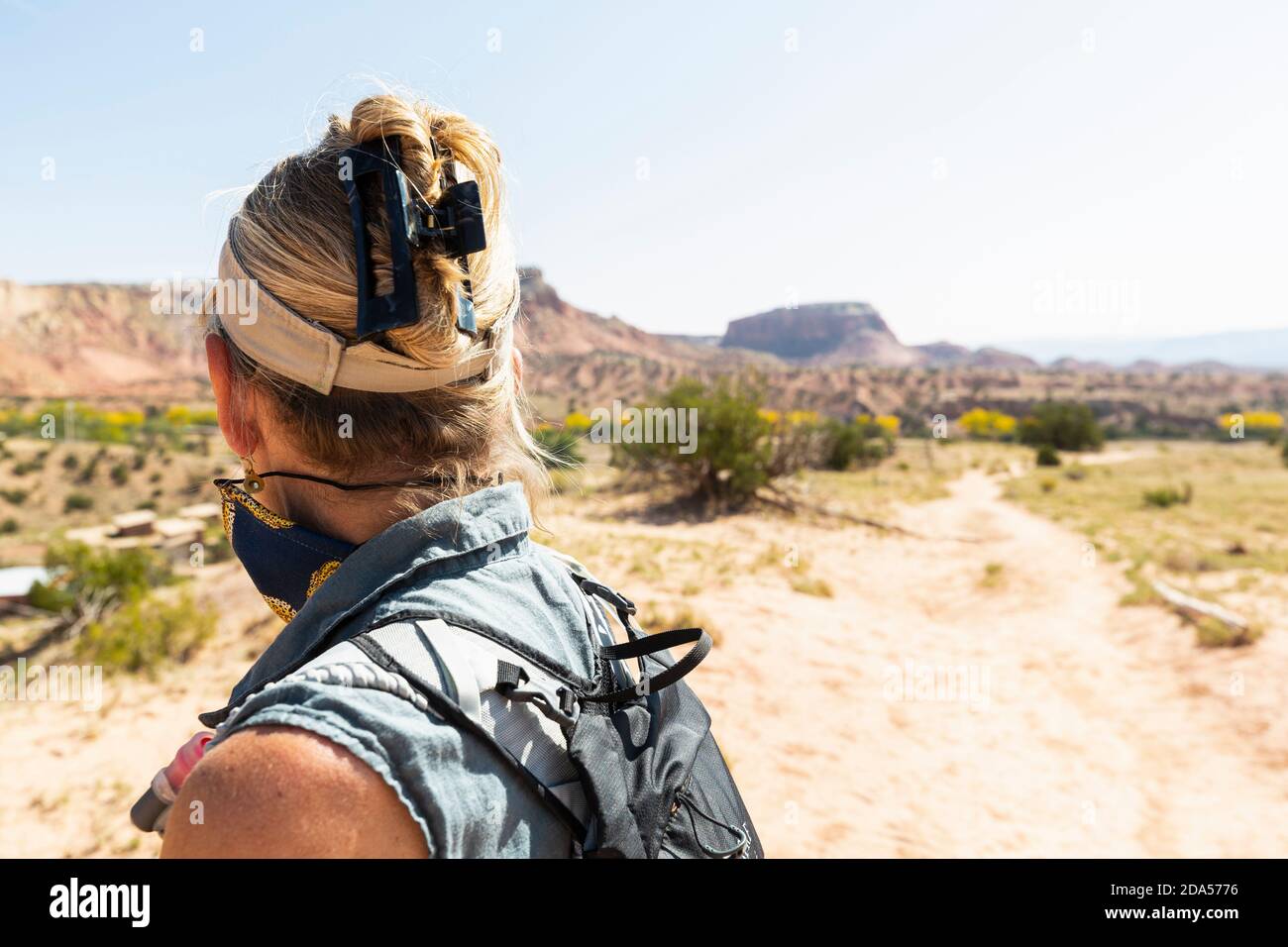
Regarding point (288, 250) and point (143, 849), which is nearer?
point (288, 250)

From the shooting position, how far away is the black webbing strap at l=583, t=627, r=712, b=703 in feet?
3.45

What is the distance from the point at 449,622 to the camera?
37.2 inches

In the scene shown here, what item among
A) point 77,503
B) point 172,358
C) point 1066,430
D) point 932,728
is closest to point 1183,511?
point 932,728

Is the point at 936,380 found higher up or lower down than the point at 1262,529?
higher up

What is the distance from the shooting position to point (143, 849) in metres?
4.76

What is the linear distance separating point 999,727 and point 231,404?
7125 mm

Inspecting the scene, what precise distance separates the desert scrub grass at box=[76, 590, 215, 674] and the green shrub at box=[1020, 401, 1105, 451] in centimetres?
4216

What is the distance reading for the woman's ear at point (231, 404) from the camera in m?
1.19

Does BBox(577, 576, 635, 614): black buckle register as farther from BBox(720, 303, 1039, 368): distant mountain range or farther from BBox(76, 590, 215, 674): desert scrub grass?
BBox(720, 303, 1039, 368): distant mountain range

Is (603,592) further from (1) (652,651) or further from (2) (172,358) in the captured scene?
(2) (172,358)

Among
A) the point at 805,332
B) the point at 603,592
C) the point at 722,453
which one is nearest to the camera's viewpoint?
the point at 603,592

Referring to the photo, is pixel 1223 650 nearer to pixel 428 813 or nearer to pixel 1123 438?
pixel 428 813
